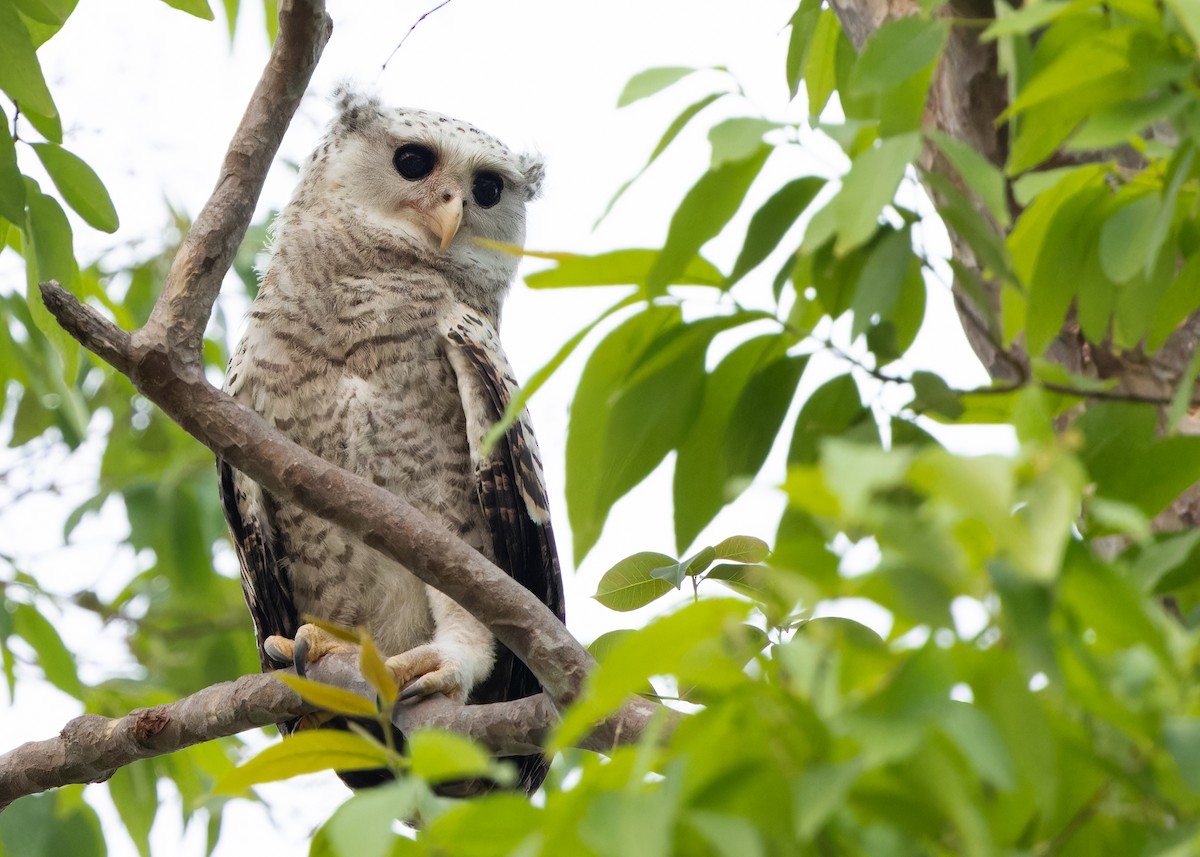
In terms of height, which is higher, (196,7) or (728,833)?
(196,7)

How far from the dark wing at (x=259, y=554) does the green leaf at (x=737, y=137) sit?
245 centimetres

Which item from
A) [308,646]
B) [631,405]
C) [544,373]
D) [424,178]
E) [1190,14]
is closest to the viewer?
[1190,14]

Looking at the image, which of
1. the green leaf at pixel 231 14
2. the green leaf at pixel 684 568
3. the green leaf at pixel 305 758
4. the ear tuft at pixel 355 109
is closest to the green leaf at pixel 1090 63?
the green leaf at pixel 305 758

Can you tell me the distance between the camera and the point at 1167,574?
1071mm

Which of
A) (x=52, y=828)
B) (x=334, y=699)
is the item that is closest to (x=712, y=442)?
(x=334, y=699)

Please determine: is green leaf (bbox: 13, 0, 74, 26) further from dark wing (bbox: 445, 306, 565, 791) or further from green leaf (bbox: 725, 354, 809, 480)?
green leaf (bbox: 725, 354, 809, 480)

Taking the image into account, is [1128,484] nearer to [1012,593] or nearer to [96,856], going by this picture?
[1012,593]

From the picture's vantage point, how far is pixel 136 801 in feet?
9.51

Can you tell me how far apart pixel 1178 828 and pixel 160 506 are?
4.51 m

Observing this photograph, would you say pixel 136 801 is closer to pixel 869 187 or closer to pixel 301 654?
pixel 301 654

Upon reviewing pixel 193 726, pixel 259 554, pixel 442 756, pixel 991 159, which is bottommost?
pixel 442 756

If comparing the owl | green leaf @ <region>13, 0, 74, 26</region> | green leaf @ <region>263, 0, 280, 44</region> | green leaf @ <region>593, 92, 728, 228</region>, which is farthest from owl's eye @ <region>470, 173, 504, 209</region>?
green leaf @ <region>593, 92, 728, 228</region>

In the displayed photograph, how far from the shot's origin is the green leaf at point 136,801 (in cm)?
289

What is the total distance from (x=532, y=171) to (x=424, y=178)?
2.23 feet
